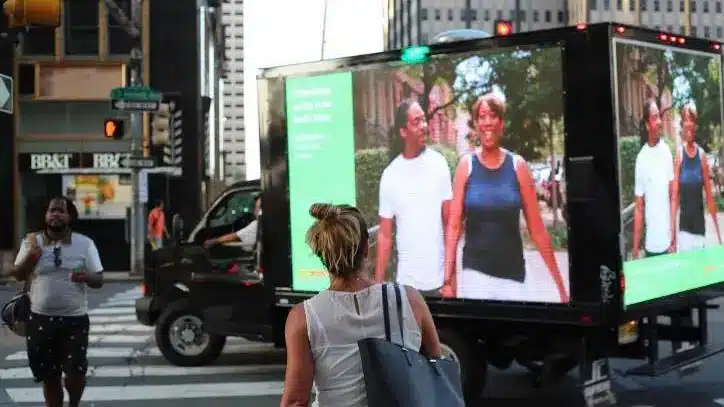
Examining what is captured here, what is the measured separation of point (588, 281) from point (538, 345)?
1.03m

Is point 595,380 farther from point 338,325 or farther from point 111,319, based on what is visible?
point 111,319

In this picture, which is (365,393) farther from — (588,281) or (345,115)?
(345,115)

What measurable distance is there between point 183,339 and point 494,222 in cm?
472

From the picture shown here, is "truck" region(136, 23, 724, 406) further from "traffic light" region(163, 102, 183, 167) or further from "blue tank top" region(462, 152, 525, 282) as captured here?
"traffic light" region(163, 102, 183, 167)

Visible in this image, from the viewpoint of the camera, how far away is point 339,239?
10.1ft

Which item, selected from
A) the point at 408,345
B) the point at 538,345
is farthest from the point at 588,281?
the point at 408,345

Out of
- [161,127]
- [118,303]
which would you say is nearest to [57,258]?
[118,303]

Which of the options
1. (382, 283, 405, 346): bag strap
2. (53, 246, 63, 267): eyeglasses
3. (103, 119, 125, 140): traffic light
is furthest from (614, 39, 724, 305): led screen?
(103, 119, 125, 140): traffic light

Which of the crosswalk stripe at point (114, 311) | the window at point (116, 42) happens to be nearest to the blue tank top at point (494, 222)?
the crosswalk stripe at point (114, 311)

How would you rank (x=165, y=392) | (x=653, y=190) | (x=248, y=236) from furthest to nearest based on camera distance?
(x=248, y=236)
(x=165, y=392)
(x=653, y=190)

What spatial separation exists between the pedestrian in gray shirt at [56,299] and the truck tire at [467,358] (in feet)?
9.08

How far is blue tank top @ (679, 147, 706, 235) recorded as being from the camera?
23.9 ft

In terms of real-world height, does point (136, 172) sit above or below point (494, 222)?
above

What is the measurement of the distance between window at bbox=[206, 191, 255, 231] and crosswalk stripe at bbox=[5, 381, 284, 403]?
5.90 feet
